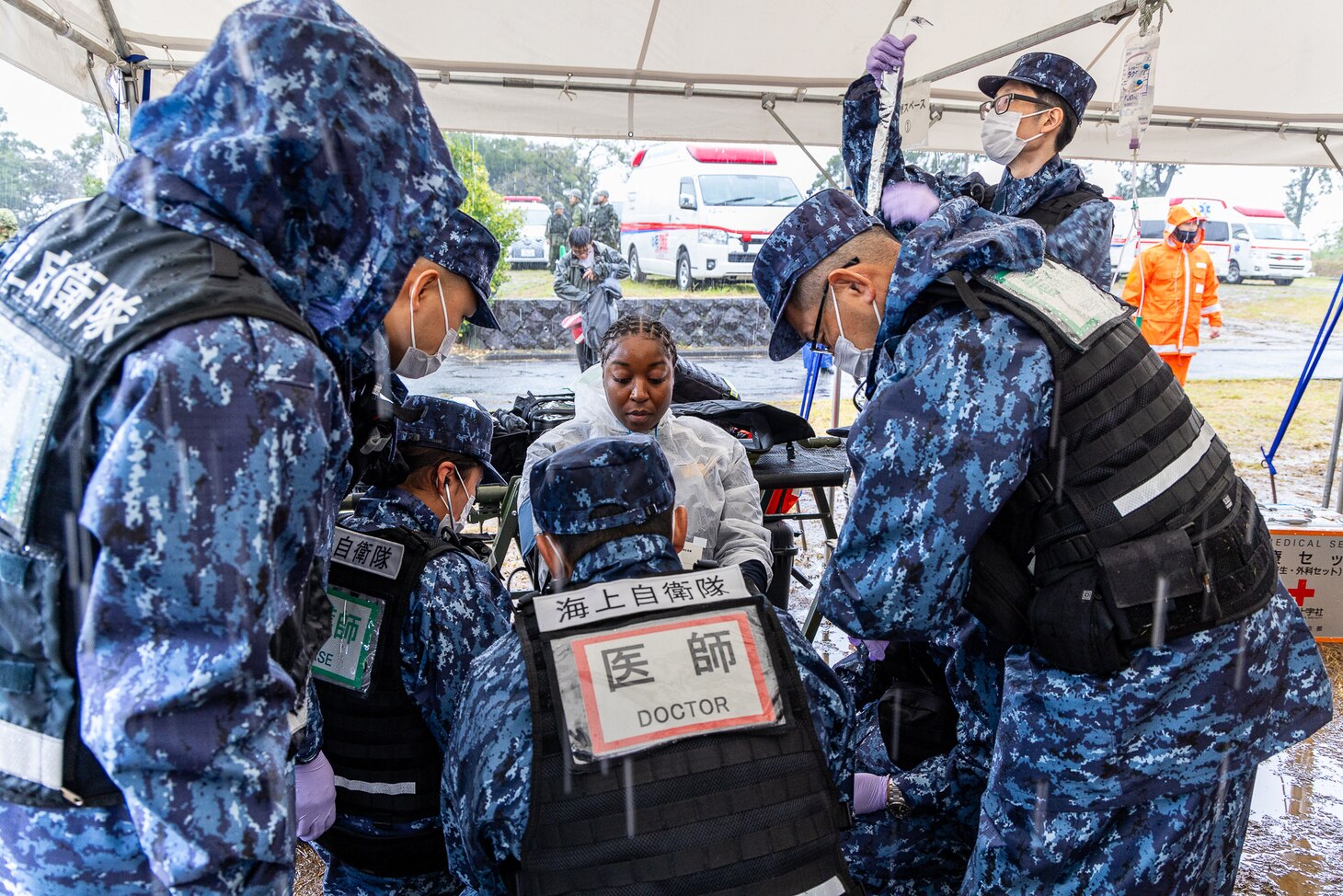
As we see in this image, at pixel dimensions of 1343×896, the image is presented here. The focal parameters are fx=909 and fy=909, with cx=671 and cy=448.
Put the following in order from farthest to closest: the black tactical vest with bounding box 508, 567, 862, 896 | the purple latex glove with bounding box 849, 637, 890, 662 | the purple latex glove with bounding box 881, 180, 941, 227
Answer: the purple latex glove with bounding box 881, 180, 941, 227, the purple latex glove with bounding box 849, 637, 890, 662, the black tactical vest with bounding box 508, 567, 862, 896

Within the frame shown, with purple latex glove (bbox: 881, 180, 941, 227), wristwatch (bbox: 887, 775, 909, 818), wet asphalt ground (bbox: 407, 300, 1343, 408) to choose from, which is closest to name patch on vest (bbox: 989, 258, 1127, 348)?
wristwatch (bbox: 887, 775, 909, 818)

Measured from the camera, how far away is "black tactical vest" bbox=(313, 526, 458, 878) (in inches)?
77.1

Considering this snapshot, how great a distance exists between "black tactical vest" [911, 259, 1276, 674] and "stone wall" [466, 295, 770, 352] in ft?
39.0

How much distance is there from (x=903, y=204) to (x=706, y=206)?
1112 centimetres

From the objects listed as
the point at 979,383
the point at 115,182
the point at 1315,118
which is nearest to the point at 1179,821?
the point at 979,383

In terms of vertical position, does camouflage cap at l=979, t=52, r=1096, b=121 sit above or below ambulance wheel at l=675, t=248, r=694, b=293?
above

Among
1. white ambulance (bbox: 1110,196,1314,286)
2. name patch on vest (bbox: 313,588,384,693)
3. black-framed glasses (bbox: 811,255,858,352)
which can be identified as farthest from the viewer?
white ambulance (bbox: 1110,196,1314,286)

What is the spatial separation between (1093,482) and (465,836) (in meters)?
1.25

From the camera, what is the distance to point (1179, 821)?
165 cm

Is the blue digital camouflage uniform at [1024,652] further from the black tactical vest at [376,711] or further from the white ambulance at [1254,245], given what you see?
the white ambulance at [1254,245]

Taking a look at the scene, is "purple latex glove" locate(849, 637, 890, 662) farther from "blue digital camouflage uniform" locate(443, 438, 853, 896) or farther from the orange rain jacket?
the orange rain jacket

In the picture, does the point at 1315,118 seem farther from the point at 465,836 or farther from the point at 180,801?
the point at 180,801

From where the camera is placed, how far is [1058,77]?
3789 millimetres

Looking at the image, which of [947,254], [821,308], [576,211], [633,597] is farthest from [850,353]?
[576,211]
